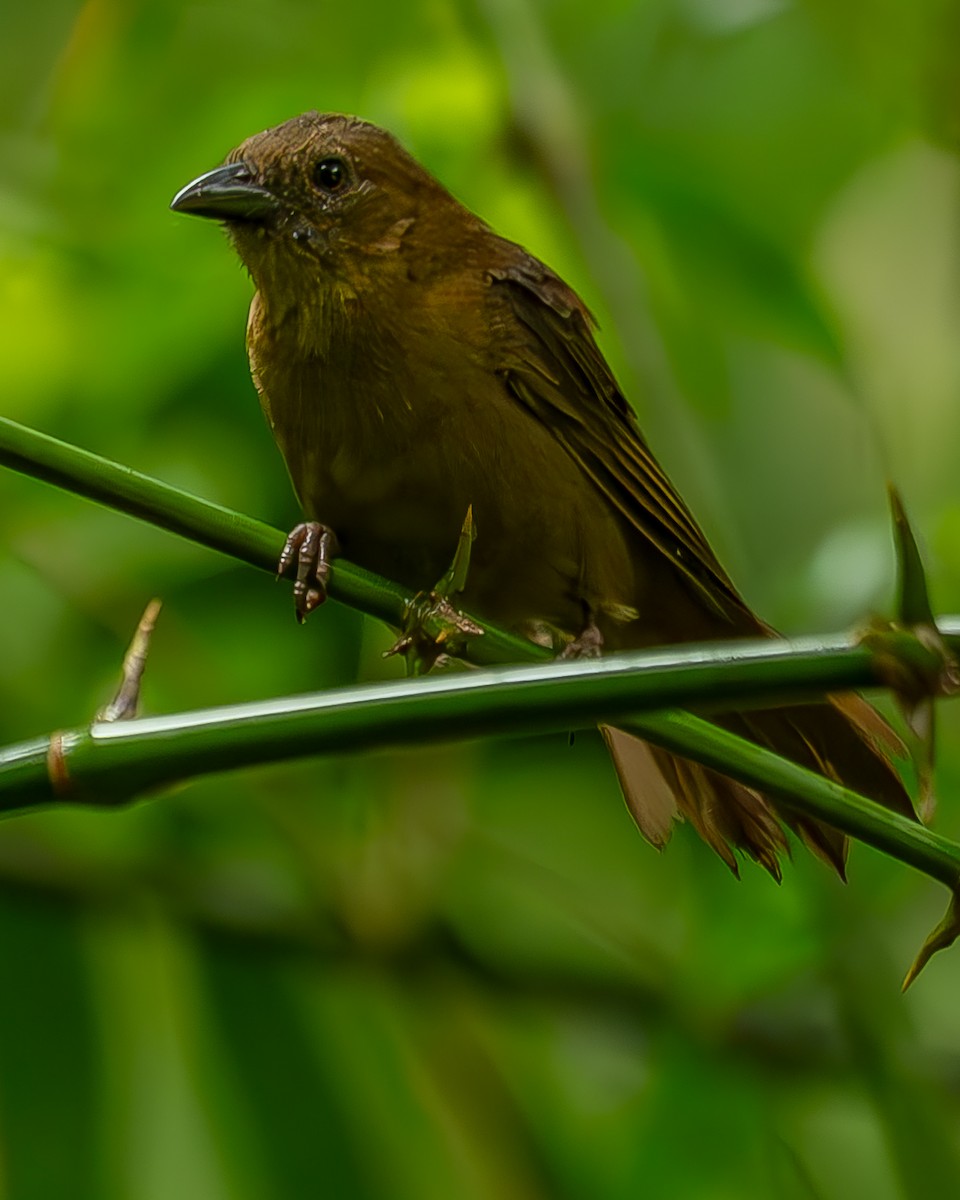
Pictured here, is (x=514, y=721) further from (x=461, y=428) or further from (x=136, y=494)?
(x=461, y=428)

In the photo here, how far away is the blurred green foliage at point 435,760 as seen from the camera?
2.37 metres

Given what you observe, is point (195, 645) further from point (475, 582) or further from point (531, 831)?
point (531, 831)

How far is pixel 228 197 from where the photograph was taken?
2.39 m

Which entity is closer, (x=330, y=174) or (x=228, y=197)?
(x=228, y=197)

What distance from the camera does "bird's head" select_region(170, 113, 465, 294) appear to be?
243 centimetres

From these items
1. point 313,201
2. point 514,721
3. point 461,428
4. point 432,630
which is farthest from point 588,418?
point 514,721

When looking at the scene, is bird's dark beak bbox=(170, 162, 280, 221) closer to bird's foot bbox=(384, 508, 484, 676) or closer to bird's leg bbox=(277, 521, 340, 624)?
bird's leg bbox=(277, 521, 340, 624)

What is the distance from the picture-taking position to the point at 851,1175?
8.35 ft

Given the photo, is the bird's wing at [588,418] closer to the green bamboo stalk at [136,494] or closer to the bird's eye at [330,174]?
the bird's eye at [330,174]

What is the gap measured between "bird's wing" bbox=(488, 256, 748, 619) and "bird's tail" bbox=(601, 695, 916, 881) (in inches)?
10.1

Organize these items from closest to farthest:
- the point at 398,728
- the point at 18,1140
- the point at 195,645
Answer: the point at 398,728
the point at 18,1140
the point at 195,645

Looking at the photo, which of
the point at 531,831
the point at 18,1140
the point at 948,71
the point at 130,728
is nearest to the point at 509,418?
the point at 531,831

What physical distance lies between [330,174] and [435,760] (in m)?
0.89

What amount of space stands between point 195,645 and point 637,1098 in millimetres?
934
